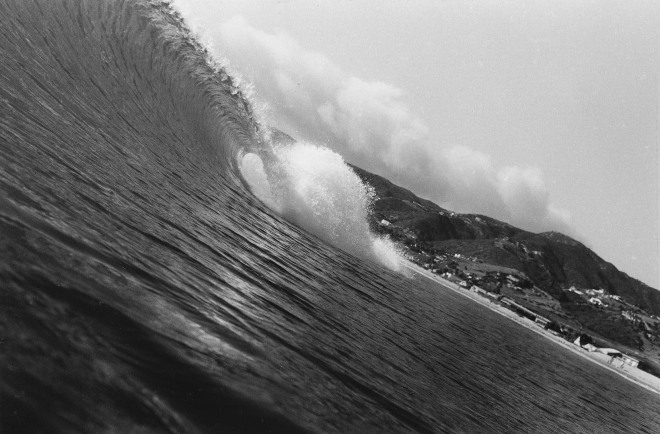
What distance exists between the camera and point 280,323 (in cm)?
742

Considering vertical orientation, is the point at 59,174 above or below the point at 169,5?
below

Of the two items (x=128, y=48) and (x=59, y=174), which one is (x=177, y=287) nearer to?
(x=59, y=174)

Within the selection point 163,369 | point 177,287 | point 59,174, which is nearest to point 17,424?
point 163,369

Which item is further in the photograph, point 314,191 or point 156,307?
point 314,191

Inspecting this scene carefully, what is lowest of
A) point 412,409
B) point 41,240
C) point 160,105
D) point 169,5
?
point 412,409

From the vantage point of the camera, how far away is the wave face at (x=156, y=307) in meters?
3.13

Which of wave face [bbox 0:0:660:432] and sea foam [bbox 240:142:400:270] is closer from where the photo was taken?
wave face [bbox 0:0:660:432]

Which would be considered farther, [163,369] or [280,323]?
[280,323]

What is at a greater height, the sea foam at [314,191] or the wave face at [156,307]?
the sea foam at [314,191]

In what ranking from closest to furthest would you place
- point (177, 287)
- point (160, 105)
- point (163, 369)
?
point (163, 369), point (177, 287), point (160, 105)

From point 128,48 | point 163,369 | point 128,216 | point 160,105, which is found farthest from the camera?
point 128,48

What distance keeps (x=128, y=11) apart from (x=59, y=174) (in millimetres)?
27124

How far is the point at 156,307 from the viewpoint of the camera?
4.70 meters

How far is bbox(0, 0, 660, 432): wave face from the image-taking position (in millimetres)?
3133
